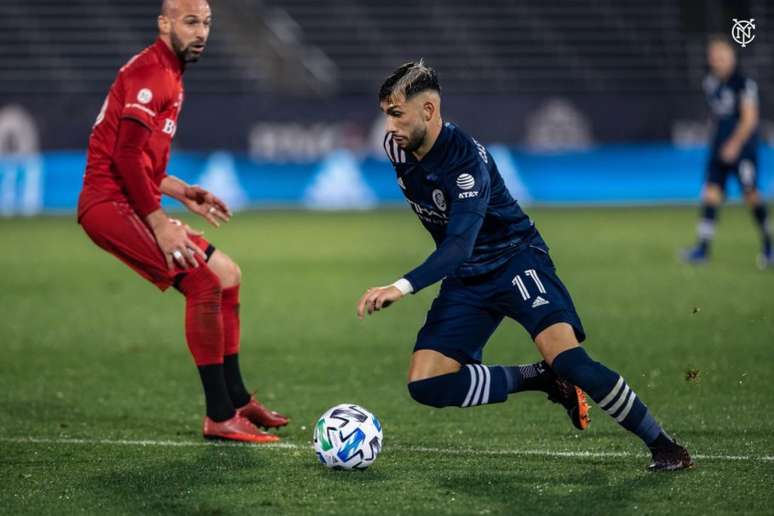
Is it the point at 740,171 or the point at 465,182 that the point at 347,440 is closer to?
the point at 465,182

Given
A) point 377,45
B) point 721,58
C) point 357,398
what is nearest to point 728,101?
point 721,58

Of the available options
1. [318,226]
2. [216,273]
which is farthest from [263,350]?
[318,226]

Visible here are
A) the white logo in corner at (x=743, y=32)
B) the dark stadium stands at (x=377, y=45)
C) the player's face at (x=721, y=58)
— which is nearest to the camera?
the white logo in corner at (x=743, y=32)

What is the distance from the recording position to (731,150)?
48.3ft

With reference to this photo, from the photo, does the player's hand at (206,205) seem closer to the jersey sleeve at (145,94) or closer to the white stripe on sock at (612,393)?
the jersey sleeve at (145,94)

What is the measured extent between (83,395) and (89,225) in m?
1.77

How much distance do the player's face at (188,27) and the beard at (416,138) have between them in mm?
1321

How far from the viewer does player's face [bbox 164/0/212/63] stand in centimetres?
648

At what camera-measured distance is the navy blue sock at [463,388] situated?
5.94 m

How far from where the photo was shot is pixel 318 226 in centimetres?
2069

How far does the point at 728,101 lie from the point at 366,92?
13.2m

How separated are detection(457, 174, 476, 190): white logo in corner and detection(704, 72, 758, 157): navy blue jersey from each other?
991 centimetres

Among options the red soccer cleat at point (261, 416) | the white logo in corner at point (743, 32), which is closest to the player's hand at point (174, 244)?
the red soccer cleat at point (261, 416)

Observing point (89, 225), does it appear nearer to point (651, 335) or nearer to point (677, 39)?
point (651, 335)
